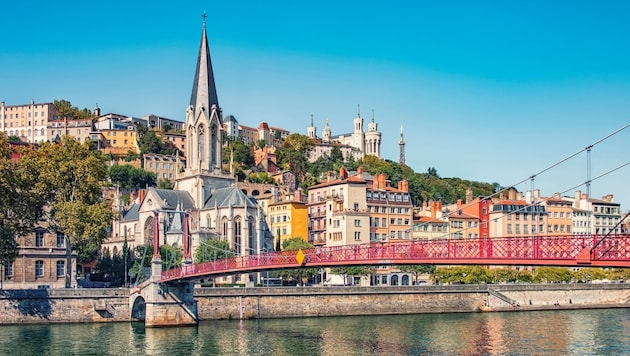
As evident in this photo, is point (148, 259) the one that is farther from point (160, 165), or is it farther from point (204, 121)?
point (160, 165)

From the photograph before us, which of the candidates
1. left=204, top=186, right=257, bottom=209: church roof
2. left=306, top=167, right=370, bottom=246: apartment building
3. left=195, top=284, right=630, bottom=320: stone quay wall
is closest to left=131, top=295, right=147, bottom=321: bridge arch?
left=195, top=284, right=630, bottom=320: stone quay wall

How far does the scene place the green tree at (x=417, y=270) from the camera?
8298cm

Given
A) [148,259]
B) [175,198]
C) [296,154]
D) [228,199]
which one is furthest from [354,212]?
[296,154]

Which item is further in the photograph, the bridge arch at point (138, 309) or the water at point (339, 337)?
the bridge arch at point (138, 309)

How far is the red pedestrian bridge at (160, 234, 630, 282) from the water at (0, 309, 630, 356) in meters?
4.59

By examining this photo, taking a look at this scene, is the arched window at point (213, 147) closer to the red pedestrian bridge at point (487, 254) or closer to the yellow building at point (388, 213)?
the yellow building at point (388, 213)

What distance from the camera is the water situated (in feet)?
148

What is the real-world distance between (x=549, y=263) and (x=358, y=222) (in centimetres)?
5645

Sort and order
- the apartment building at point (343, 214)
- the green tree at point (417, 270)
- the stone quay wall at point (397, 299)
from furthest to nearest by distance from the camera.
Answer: the apartment building at point (343, 214), the green tree at point (417, 270), the stone quay wall at point (397, 299)

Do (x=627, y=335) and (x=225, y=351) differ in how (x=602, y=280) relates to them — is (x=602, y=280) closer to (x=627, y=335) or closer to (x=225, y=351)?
(x=627, y=335)

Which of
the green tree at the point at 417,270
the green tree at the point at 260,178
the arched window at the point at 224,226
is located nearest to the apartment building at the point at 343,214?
the green tree at the point at 417,270

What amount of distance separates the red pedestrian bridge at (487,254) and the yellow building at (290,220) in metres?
45.5

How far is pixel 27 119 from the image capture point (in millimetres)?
160000

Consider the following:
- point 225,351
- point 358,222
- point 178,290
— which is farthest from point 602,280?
point 225,351
